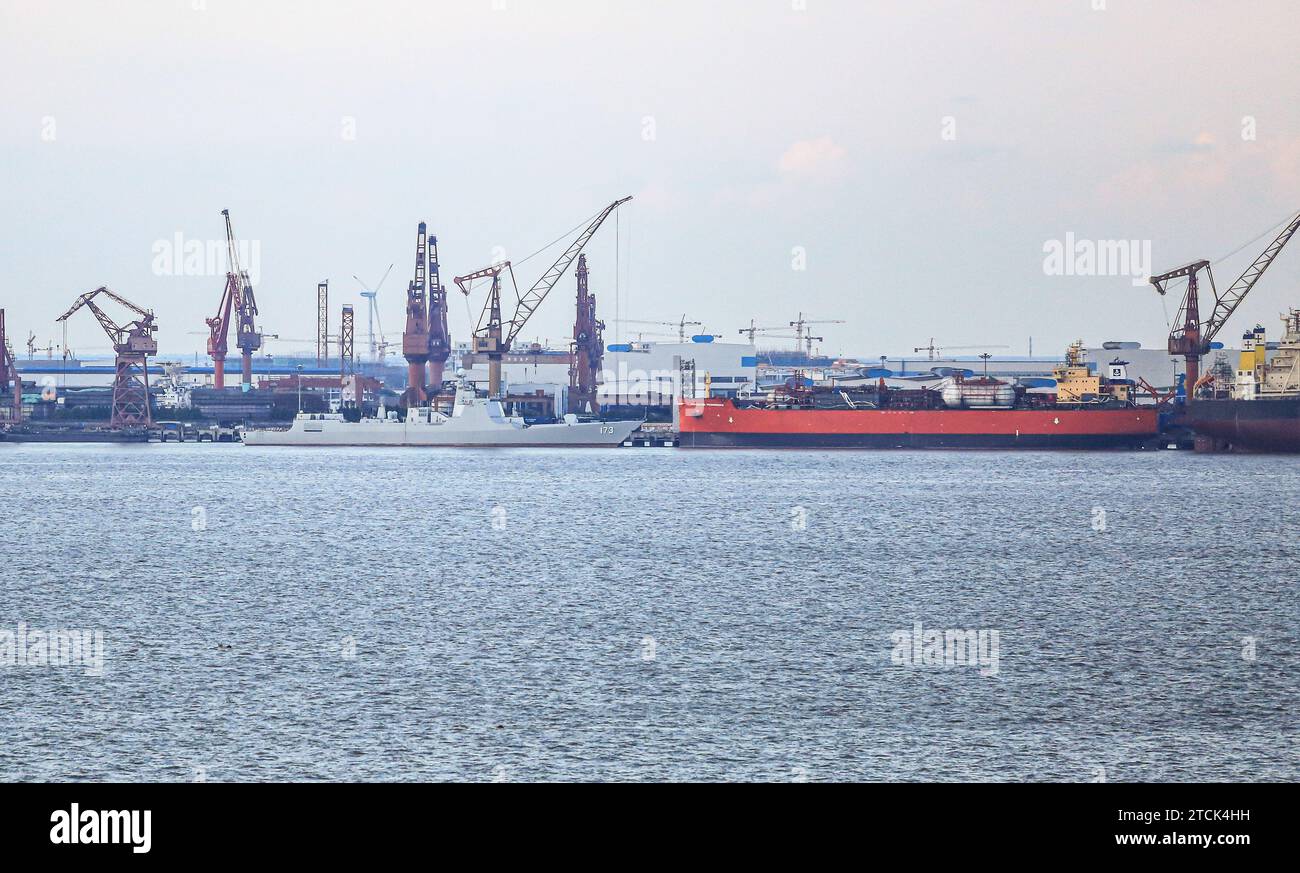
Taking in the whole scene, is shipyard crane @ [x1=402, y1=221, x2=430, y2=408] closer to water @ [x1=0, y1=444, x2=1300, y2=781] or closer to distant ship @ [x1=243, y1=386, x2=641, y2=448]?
distant ship @ [x1=243, y1=386, x2=641, y2=448]

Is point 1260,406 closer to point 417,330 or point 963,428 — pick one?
point 963,428

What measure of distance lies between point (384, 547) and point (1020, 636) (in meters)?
17.7

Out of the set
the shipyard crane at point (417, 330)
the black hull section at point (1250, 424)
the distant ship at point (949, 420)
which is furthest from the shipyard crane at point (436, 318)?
the black hull section at point (1250, 424)

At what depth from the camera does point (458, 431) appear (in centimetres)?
10231

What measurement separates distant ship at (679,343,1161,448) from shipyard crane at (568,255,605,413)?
23503 millimetres

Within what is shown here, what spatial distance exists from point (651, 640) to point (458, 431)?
3280 inches

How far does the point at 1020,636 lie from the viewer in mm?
21047

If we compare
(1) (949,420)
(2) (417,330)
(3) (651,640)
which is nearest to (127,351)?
(2) (417,330)

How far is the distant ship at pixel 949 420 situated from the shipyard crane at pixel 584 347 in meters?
23.5

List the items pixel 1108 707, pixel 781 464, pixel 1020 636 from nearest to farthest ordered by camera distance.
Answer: pixel 1108 707 < pixel 1020 636 < pixel 781 464

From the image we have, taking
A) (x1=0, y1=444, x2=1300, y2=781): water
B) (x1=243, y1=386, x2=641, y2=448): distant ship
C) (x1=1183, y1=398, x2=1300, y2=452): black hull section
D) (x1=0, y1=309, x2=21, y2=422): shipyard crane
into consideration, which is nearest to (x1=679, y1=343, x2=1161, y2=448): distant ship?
(x1=1183, y1=398, x2=1300, y2=452): black hull section
